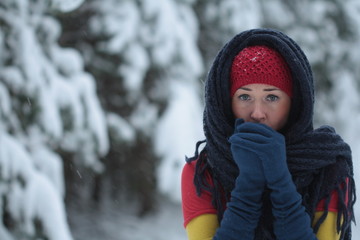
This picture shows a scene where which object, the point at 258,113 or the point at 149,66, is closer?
the point at 258,113

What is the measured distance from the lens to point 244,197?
136 cm

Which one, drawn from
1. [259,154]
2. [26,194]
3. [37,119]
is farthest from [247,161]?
[37,119]

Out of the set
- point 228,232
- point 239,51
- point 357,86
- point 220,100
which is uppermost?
point 357,86

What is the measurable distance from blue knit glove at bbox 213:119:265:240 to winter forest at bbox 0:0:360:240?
2.38m

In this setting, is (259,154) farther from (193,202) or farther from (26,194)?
(26,194)

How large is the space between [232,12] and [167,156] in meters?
2.42

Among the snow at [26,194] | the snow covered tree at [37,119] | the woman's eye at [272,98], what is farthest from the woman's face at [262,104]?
the snow at [26,194]

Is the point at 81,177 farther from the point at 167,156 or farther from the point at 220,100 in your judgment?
the point at 220,100

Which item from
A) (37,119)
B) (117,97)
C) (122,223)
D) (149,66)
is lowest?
(37,119)

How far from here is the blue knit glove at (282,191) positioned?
1323 millimetres

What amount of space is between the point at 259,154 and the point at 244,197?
0.49ft

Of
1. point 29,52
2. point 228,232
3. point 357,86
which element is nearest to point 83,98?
point 29,52

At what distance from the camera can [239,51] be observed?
1524 mm

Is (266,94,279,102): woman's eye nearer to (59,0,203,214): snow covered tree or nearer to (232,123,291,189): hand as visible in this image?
(232,123,291,189): hand
